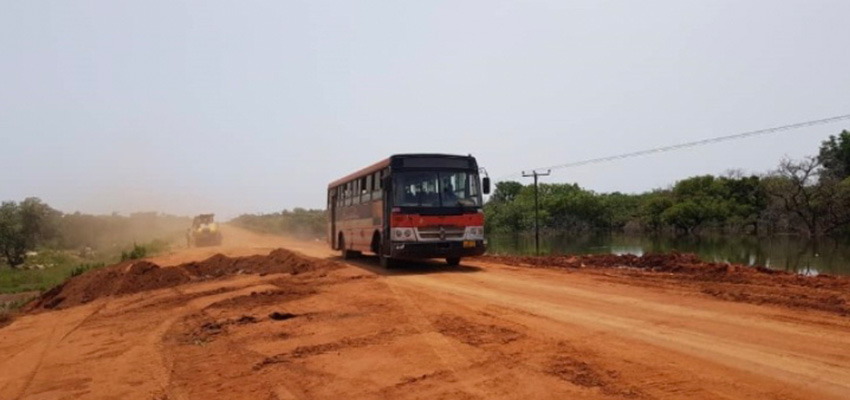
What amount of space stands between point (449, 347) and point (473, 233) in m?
9.93

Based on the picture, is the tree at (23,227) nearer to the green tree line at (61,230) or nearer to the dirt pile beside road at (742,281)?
the green tree line at (61,230)

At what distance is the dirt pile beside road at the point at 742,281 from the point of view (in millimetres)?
10112

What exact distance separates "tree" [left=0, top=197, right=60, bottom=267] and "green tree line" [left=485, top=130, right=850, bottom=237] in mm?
50678

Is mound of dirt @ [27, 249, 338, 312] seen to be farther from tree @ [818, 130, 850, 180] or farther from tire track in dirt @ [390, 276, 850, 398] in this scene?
tree @ [818, 130, 850, 180]

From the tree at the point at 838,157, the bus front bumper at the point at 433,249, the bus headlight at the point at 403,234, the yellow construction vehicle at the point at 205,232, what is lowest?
the bus front bumper at the point at 433,249

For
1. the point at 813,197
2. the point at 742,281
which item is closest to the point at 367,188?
the point at 742,281

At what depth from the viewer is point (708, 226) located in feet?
215

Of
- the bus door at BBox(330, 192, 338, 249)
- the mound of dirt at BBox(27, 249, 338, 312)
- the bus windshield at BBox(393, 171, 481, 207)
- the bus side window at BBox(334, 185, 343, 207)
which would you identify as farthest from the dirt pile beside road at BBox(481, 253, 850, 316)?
the bus door at BBox(330, 192, 338, 249)

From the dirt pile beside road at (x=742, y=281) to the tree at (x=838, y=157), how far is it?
5217 cm

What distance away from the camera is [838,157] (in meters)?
62.6

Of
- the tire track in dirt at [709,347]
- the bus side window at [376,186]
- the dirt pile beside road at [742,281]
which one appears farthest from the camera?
the bus side window at [376,186]

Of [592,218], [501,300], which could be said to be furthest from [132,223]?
[501,300]

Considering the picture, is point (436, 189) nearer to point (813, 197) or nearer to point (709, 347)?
point (709, 347)

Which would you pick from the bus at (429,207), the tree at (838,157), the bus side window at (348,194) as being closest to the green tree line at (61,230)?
the bus side window at (348,194)
